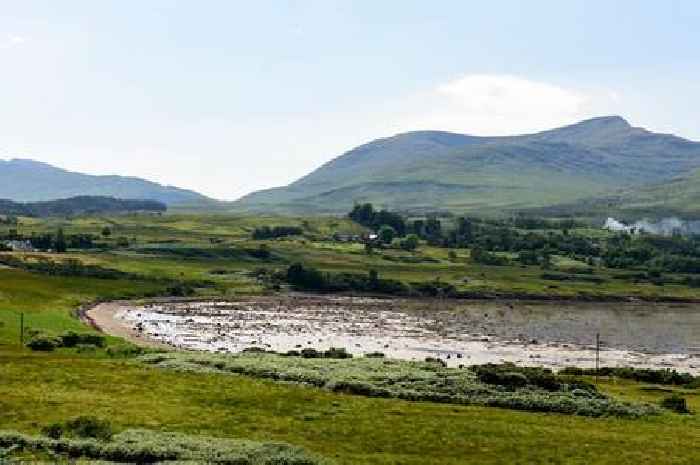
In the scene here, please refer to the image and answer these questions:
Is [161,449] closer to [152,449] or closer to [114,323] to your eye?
[152,449]

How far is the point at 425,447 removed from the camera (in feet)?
155

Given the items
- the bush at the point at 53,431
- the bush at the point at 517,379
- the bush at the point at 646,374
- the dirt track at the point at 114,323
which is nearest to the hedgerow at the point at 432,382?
the bush at the point at 517,379

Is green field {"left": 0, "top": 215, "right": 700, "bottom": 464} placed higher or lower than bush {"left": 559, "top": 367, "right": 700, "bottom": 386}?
higher

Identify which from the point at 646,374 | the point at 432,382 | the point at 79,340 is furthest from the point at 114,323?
the point at 646,374

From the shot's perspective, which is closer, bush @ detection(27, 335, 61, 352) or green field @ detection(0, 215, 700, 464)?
green field @ detection(0, 215, 700, 464)

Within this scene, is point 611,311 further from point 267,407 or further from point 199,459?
point 199,459

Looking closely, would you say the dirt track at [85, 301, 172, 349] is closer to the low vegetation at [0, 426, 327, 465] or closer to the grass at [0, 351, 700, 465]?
the grass at [0, 351, 700, 465]

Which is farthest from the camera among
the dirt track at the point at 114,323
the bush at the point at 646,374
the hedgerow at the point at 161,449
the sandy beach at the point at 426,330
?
the sandy beach at the point at 426,330

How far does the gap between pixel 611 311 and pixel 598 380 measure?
113 m

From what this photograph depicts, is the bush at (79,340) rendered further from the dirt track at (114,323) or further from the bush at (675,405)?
the bush at (675,405)

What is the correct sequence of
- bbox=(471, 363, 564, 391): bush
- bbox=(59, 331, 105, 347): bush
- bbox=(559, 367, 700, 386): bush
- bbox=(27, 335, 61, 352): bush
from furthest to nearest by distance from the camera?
bbox=(559, 367, 700, 386): bush
bbox=(59, 331, 105, 347): bush
bbox=(27, 335, 61, 352): bush
bbox=(471, 363, 564, 391): bush

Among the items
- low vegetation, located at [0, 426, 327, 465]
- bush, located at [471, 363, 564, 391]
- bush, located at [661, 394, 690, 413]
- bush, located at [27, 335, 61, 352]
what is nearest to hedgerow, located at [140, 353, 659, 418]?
bush, located at [471, 363, 564, 391]

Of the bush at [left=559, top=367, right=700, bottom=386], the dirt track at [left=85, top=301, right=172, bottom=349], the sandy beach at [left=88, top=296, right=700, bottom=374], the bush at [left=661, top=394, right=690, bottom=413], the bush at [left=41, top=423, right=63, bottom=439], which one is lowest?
the sandy beach at [left=88, top=296, right=700, bottom=374]

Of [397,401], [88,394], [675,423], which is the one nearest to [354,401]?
[397,401]
